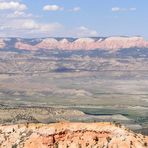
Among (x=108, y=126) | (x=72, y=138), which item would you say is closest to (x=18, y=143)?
(x=72, y=138)

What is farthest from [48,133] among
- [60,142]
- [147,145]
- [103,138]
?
[147,145]

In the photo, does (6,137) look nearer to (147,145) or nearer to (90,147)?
(90,147)

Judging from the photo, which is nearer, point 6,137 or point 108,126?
point 108,126

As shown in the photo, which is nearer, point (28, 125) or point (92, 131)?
point (92, 131)

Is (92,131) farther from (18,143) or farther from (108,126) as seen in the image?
(18,143)

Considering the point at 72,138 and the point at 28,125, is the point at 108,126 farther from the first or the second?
the point at 28,125

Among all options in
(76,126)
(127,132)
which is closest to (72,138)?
(76,126)
